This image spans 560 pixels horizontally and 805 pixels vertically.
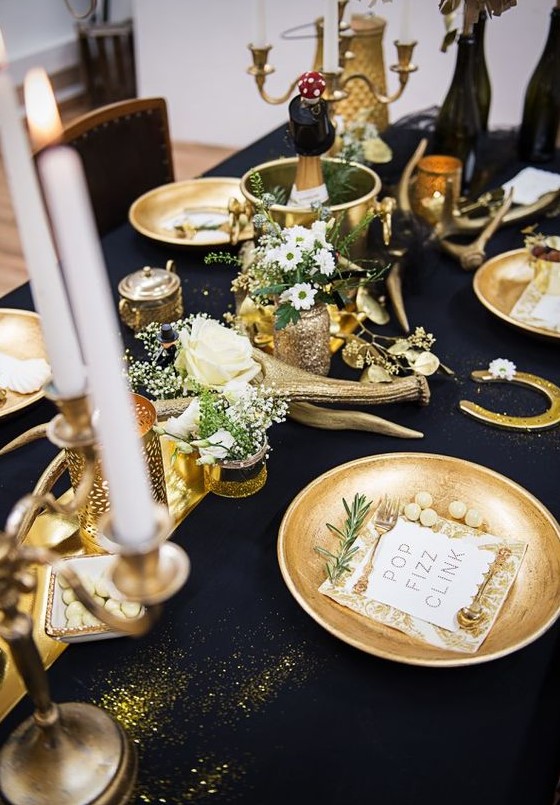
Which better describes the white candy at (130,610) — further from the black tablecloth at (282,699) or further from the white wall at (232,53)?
the white wall at (232,53)

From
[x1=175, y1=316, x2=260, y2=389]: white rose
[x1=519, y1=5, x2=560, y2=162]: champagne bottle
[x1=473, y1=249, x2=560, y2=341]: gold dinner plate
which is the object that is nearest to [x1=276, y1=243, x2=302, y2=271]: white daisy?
[x1=175, y1=316, x2=260, y2=389]: white rose

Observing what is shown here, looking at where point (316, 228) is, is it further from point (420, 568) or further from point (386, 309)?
point (420, 568)

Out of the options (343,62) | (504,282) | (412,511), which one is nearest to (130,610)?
(412,511)

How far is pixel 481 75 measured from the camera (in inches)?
74.6

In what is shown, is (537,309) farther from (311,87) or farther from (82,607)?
(82,607)

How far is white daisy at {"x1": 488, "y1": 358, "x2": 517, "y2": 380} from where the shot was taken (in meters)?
1.20

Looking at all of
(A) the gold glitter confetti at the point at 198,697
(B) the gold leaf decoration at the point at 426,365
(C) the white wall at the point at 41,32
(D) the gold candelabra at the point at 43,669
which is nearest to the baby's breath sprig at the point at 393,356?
(B) the gold leaf decoration at the point at 426,365

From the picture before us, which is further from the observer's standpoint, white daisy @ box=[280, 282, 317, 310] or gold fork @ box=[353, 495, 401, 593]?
white daisy @ box=[280, 282, 317, 310]

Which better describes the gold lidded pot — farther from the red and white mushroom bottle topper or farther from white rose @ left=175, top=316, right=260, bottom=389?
the red and white mushroom bottle topper

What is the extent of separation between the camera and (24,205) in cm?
45

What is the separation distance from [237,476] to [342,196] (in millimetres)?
625

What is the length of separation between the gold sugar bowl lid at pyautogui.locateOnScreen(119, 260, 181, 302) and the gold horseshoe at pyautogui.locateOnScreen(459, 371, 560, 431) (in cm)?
50

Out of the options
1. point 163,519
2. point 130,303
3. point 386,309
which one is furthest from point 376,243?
point 163,519

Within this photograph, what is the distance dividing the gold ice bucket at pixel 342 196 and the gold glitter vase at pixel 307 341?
171mm
